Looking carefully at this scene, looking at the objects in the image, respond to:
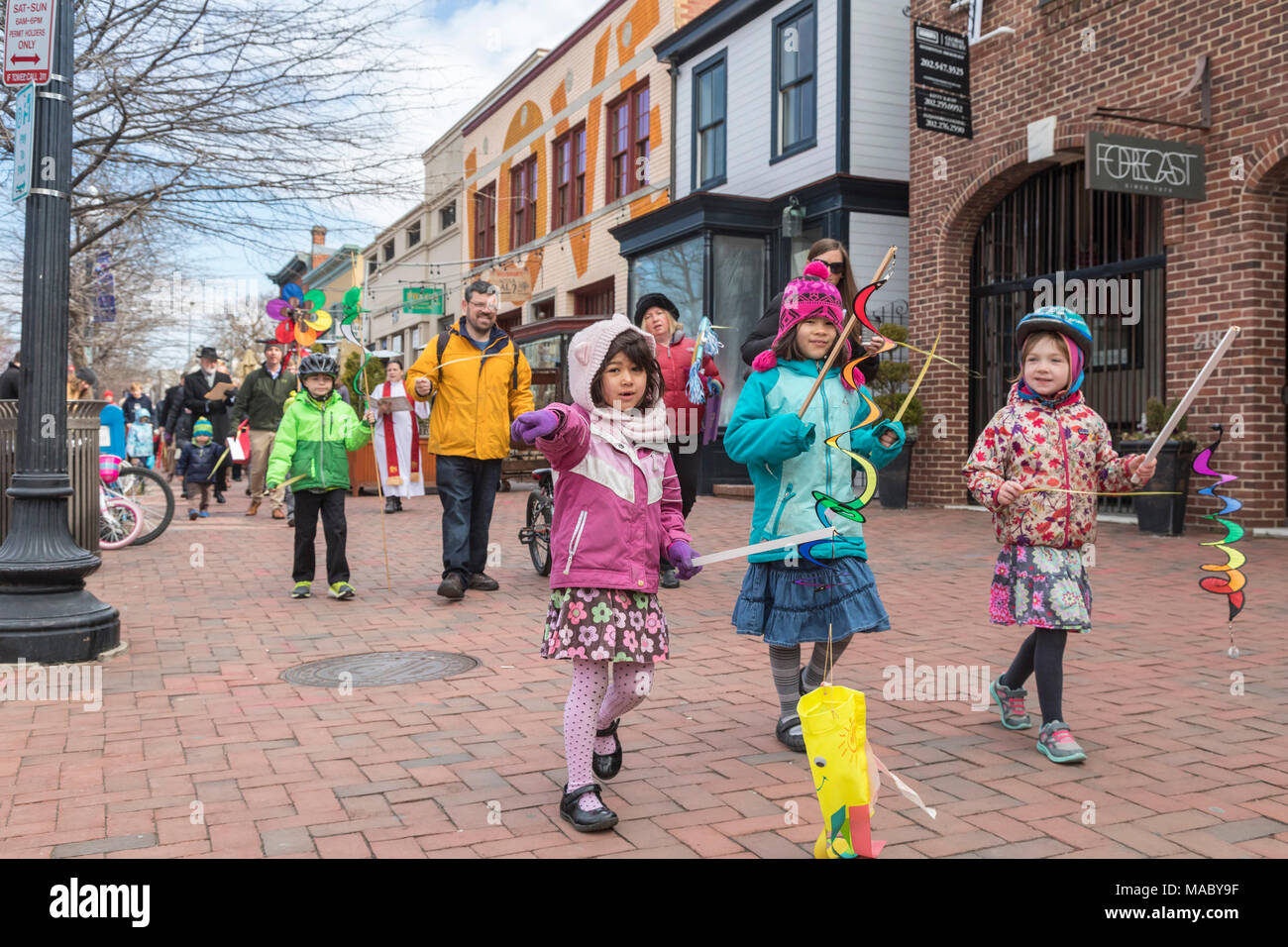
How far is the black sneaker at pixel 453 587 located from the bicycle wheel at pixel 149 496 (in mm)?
4442

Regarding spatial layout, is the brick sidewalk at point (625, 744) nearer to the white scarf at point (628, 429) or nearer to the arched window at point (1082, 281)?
the white scarf at point (628, 429)

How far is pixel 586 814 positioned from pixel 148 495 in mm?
9300

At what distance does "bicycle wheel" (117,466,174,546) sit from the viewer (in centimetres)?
1043

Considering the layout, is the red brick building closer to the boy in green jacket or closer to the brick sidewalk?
the brick sidewalk

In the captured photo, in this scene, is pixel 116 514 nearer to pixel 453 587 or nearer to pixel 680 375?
pixel 453 587

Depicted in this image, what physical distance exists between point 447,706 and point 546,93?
22484 millimetres

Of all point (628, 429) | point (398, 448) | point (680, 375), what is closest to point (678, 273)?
point (398, 448)

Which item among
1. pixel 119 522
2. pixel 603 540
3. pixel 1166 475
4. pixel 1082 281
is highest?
pixel 1082 281

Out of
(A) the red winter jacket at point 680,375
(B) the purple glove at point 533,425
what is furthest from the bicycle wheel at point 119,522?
(B) the purple glove at point 533,425

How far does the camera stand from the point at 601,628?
10.6 feet

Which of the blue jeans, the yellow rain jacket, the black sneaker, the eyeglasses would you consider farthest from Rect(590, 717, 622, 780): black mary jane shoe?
the yellow rain jacket

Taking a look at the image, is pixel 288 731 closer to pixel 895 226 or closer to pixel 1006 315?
pixel 1006 315

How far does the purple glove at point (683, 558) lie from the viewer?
10.6 ft

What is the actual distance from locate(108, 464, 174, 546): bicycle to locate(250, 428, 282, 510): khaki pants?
1589 mm
